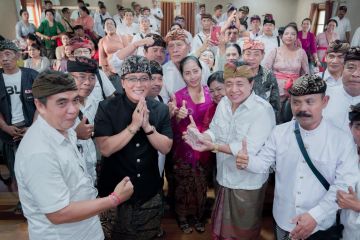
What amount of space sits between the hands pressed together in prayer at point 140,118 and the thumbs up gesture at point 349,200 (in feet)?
3.84

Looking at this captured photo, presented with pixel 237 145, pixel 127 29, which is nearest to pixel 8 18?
pixel 127 29

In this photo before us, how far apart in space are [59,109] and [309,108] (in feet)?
4.46

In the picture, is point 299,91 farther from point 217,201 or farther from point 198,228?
point 198,228

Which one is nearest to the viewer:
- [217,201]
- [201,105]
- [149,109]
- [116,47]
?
[149,109]

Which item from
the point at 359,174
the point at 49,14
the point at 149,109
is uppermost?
the point at 49,14

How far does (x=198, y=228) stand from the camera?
280cm

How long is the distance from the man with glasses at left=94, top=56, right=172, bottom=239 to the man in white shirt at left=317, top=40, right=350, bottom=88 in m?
1.66

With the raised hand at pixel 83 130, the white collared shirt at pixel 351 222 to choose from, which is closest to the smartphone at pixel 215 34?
the raised hand at pixel 83 130

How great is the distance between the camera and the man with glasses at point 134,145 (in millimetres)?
1849

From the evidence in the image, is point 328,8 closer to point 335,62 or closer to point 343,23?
point 343,23

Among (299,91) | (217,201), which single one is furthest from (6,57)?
(299,91)

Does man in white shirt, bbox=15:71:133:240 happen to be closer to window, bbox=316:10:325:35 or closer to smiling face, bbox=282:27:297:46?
smiling face, bbox=282:27:297:46

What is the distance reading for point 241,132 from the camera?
2037mm

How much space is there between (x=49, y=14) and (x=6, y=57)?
5.10 m
